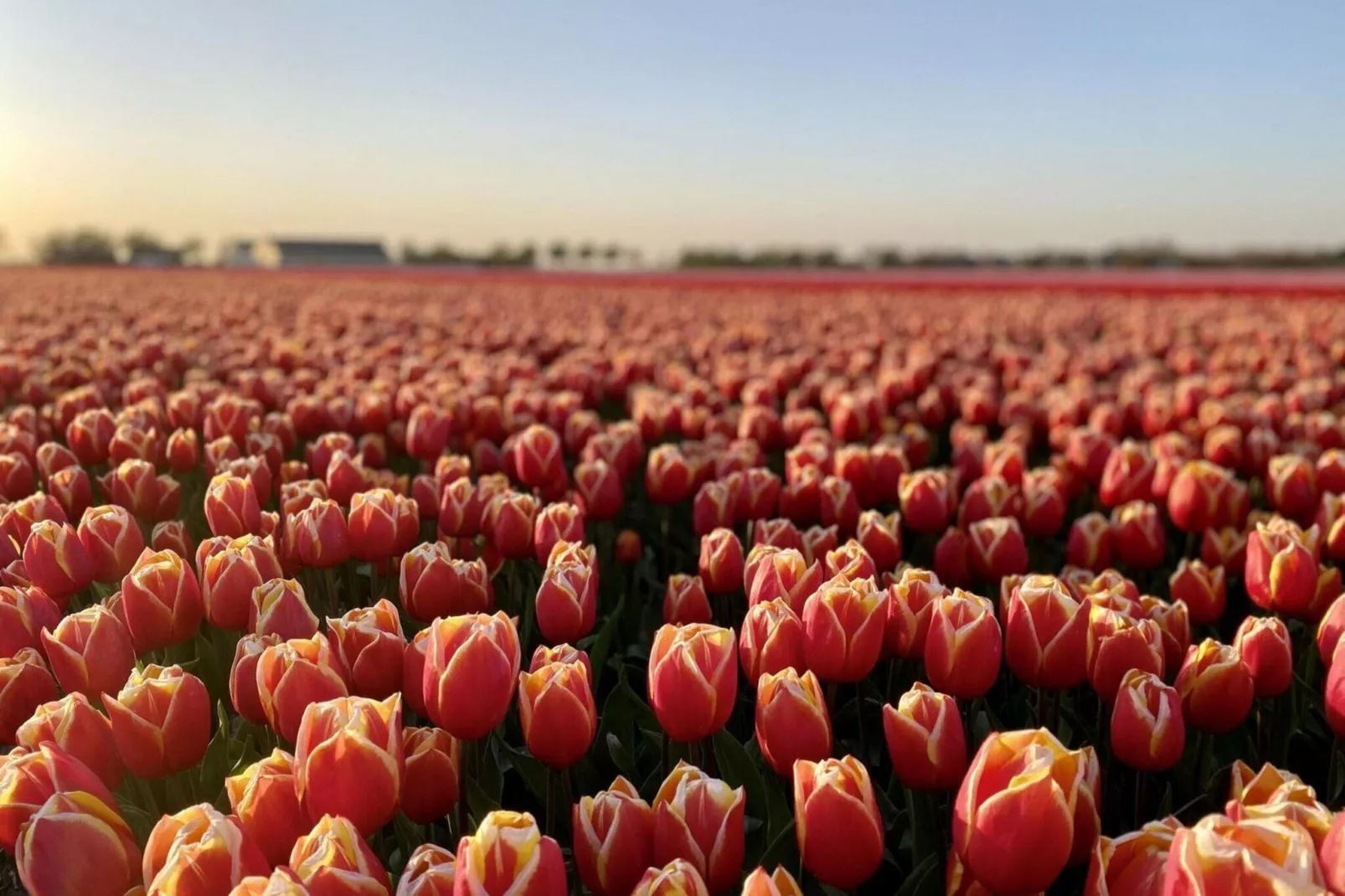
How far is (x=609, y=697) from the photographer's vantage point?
242 centimetres

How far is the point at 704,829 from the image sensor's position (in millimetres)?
1403

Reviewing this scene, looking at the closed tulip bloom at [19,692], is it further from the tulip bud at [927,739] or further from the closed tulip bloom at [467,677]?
the tulip bud at [927,739]

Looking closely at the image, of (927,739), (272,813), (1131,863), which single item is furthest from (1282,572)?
(272,813)

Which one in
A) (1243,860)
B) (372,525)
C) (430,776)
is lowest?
(430,776)

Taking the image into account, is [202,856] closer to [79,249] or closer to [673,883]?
[673,883]

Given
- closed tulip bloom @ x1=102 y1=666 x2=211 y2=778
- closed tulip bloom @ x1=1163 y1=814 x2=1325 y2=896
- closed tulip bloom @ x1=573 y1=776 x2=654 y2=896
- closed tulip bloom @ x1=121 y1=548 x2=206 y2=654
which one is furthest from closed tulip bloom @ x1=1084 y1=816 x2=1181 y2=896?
closed tulip bloom @ x1=121 y1=548 x2=206 y2=654

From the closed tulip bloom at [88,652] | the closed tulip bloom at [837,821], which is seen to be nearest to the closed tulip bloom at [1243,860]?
the closed tulip bloom at [837,821]

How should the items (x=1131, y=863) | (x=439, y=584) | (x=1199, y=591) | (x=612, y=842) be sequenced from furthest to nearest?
(x=1199, y=591)
(x=439, y=584)
(x=612, y=842)
(x=1131, y=863)

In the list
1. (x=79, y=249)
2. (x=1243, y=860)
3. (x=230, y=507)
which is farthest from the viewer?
(x=79, y=249)

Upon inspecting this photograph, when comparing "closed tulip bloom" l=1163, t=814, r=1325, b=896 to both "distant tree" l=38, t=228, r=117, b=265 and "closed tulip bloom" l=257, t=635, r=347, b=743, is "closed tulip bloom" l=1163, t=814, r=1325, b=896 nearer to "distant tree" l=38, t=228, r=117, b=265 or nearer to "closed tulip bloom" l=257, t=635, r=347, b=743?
"closed tulip bloom" l=257, t=635, r=347, b=743

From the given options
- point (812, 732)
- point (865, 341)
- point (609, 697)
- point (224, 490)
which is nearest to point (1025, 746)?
point (812, 732)

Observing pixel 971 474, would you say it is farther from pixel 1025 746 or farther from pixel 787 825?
pixel 1025 746

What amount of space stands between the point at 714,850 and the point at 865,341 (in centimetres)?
758

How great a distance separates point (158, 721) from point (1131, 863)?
1457 millimetres
